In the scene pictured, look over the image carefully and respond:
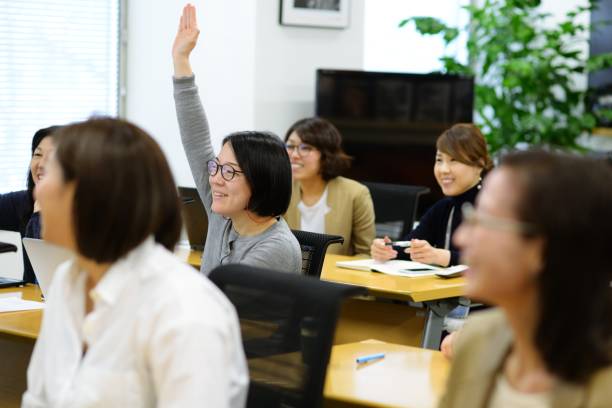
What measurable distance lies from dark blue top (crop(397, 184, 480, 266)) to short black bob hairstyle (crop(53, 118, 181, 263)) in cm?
252

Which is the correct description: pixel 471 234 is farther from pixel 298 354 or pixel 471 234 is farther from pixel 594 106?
pixel 594 106

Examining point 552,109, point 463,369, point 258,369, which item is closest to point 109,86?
point 552,109

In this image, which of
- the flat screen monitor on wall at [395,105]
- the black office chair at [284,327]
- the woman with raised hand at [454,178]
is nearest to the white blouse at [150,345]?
the black office chair at [284,327]

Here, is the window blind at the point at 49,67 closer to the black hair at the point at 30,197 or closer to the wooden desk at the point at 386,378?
the black hair at the point at 30,197

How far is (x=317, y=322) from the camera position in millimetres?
1757

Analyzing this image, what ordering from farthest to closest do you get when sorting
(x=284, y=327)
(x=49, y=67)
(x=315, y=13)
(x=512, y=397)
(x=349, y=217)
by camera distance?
(x=315, y=13)
(x=49, y=67)
(x=349, y=217)
(x=284, y=327)
(x=512, y=397)

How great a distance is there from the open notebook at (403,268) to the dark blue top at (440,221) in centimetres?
22

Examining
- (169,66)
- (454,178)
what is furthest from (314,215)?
(169,66)

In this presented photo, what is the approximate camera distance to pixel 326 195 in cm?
462

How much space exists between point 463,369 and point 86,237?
68 cm

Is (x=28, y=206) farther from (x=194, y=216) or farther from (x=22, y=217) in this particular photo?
(x=194, y=216)

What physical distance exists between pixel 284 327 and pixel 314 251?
105 cm

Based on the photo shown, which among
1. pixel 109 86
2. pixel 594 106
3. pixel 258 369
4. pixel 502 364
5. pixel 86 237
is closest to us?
pixel 502 364

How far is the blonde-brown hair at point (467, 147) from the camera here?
156 inches
